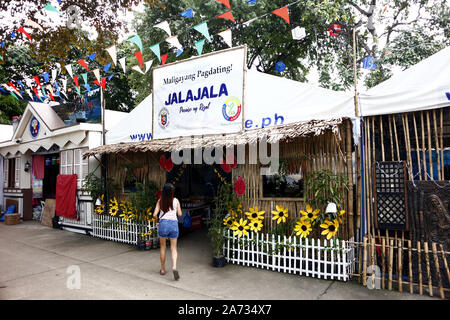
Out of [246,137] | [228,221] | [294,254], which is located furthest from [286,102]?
[294,254]

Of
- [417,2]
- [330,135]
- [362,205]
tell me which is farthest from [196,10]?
[362,205]

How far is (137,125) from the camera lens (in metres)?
9.28

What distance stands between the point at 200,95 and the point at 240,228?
3469mm

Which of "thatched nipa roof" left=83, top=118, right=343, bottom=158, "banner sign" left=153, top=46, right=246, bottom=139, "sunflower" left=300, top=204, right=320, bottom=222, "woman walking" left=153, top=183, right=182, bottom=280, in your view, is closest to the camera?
"thatched nipa roof" left=83, top=118, right=343, bottom=158

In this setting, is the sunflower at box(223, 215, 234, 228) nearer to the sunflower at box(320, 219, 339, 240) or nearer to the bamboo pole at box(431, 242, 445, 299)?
the sunflower at box(320, 219, 339, 240)

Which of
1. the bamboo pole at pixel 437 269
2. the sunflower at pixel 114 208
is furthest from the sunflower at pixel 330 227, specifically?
the sunflower at pixel 114 208

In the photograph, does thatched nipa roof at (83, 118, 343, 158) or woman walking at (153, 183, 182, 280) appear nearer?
thatched nipa roof at (83, 118, 343, 158)

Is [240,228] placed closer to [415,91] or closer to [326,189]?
[326,189]

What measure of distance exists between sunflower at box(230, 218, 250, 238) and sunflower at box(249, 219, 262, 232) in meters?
0.09

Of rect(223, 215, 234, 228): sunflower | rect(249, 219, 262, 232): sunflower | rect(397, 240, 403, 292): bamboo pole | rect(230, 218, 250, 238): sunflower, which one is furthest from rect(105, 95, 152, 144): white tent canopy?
rect(397, 240, 403, 292): bamboo pole

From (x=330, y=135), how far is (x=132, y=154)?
588 centimetres

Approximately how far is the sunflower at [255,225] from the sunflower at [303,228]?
0.79m

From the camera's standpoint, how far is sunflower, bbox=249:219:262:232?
6.32 meters
